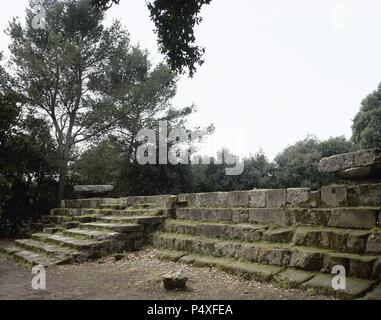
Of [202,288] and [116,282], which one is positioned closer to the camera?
[202,288]

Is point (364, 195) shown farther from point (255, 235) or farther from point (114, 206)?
point (114, 206)

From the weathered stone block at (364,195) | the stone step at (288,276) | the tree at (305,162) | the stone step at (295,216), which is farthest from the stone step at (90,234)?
the tree at (305,162)

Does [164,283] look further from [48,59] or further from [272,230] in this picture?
[48,59]

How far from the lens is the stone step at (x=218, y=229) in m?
6.92

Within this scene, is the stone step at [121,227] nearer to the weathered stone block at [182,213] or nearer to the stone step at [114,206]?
the weathered stone block at [182,213]

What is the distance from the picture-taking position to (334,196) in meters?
6.03

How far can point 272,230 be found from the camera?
6688mm

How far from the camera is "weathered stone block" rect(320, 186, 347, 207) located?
5.88m

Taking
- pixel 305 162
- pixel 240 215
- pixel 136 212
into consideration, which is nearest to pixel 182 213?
pixel 136 212

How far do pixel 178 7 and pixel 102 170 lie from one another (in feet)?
46.8

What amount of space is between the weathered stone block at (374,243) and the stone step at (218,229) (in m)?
2.06

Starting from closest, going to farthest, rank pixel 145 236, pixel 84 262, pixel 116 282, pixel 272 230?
pixel 116 282 → pixel 272 230 → pixel 84 262 → pixel 145 236

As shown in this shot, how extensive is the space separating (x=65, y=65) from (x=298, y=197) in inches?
585
